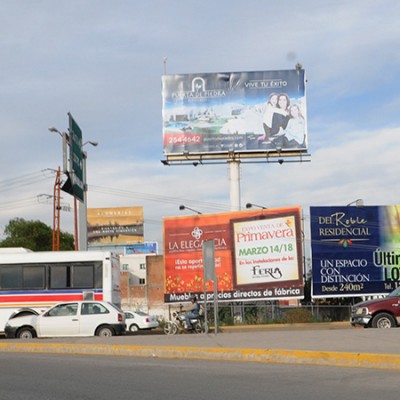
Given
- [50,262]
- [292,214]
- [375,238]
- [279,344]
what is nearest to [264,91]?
[292,214]

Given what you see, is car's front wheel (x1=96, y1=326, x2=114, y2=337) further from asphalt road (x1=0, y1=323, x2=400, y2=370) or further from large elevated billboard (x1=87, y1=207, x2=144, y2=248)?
large elevated billboard (x1=87, y1=207, x2=144, y2=248)

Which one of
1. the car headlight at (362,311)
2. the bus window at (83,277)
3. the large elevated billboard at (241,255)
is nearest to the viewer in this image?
the car headlight at (362,311)

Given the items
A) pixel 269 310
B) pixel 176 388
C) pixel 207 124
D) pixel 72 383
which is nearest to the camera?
pixel 176 388

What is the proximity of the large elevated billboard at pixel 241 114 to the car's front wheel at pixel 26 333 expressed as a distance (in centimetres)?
2637

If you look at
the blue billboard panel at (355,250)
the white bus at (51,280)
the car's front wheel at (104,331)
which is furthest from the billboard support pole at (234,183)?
the car's front wheel at (104,331)

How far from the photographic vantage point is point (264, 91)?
5034 cm

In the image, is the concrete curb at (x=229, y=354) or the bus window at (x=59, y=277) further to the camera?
the bus window at (x=59, y=277)

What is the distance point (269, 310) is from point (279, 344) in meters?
30.3

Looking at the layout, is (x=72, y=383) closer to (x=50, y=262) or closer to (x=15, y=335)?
(x=15, y=335)

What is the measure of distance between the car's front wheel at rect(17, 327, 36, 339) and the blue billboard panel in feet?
79.9

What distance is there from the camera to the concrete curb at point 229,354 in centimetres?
1348

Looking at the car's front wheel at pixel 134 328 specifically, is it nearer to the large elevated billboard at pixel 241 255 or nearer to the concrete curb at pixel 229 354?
the large elevated billboard at pixel 241 255

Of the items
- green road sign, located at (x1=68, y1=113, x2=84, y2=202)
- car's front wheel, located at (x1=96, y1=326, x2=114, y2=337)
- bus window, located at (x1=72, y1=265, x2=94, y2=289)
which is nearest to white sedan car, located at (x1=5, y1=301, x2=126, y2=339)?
car's front wheel, located at (x1=96, y1=326, x2=114, y2=337)

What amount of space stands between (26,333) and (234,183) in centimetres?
2793
